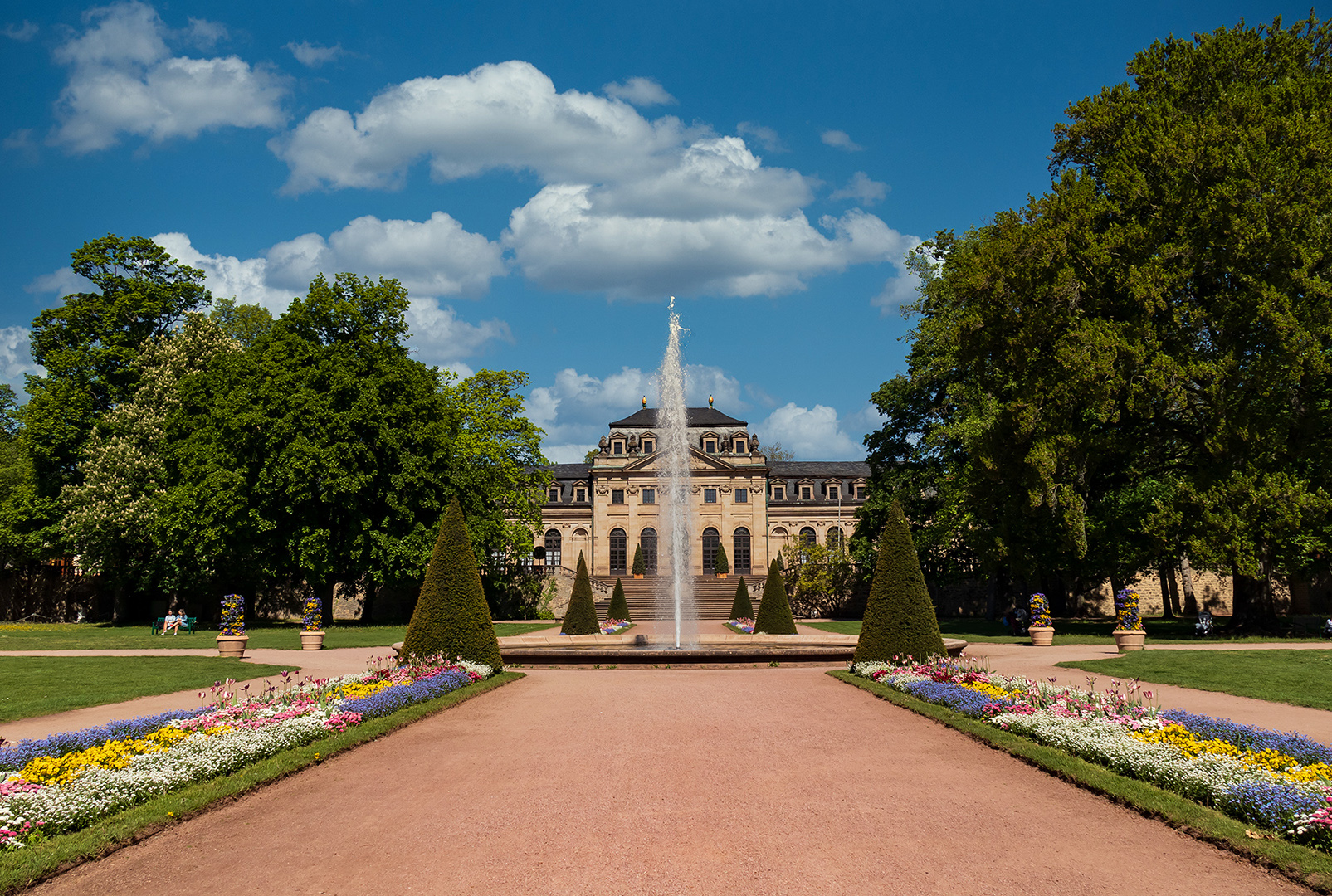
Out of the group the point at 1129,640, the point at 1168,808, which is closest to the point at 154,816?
the point at 1168,808

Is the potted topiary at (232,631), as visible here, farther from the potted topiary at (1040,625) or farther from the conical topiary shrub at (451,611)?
the potted topiary at (1040,625)

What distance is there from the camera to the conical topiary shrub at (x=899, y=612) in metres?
16.8

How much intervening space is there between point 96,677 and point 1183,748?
17.6 m

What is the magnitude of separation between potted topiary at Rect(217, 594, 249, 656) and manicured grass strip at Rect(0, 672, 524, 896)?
1248 centimetres

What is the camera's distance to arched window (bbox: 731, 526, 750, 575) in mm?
72062

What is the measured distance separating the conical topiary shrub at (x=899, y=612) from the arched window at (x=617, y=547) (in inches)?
2178

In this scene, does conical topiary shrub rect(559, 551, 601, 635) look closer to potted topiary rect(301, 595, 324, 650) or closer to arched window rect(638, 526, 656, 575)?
potted topiary rect(301, 595, 324, 650)

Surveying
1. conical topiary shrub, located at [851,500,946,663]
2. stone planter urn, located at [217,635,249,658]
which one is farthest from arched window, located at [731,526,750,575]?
conical topiary shrub, located at [851,500,946,663]

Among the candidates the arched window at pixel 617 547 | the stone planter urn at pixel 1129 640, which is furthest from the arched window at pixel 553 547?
the stone planter urn at pixel 1129 640

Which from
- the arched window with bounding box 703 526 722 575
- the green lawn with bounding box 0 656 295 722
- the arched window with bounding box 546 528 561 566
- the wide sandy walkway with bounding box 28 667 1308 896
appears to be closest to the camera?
the wide sandy walkway with bounding box 28 667 1308 896

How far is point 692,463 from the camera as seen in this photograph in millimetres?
71562

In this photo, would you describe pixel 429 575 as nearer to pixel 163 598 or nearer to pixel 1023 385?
pixel 1023 385

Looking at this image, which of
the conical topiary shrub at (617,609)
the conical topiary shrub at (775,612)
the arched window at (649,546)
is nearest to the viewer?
the conical topiary shrub at (775,612)

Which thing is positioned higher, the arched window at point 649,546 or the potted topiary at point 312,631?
the arched window at point 649,546
